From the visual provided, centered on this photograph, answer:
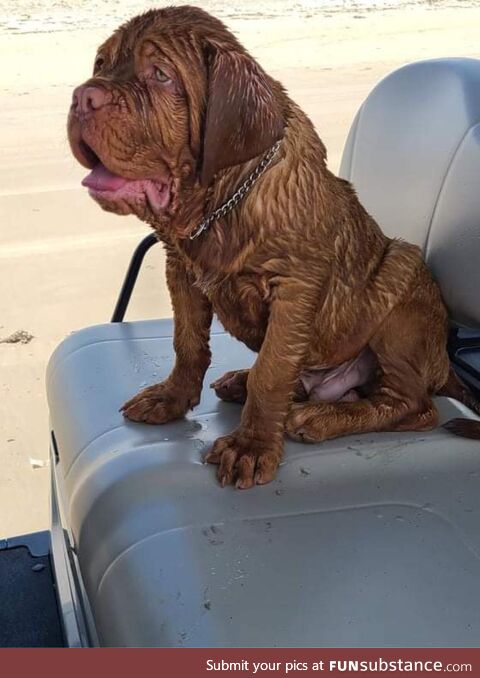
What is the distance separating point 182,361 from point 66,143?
0.58m

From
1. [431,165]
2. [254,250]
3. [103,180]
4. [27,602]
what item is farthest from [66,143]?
[27,602]

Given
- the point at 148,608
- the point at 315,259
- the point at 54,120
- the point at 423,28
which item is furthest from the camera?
the point at 423,28

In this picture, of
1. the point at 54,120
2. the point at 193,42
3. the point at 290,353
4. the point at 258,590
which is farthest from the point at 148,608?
the point at 54,120

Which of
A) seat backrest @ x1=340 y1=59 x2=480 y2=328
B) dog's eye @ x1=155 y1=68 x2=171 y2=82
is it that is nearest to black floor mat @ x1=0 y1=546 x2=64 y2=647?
seat backrest @ x1=340 y1=59 x2=480 y2=328

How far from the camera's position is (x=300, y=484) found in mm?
1750

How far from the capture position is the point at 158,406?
1.98 metres

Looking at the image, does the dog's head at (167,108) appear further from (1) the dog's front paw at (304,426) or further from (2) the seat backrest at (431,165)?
(2) the seat backrest at (431,165)

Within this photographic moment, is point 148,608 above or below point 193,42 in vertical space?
below

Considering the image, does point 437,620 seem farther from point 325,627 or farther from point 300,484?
point 300,484

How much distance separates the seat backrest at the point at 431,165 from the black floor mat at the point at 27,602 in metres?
1.27

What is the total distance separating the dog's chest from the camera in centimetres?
173

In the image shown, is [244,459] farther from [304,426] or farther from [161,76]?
[161,76]

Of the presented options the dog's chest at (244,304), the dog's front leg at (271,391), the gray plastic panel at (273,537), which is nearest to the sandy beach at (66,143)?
the dog's chest at (244,304)
